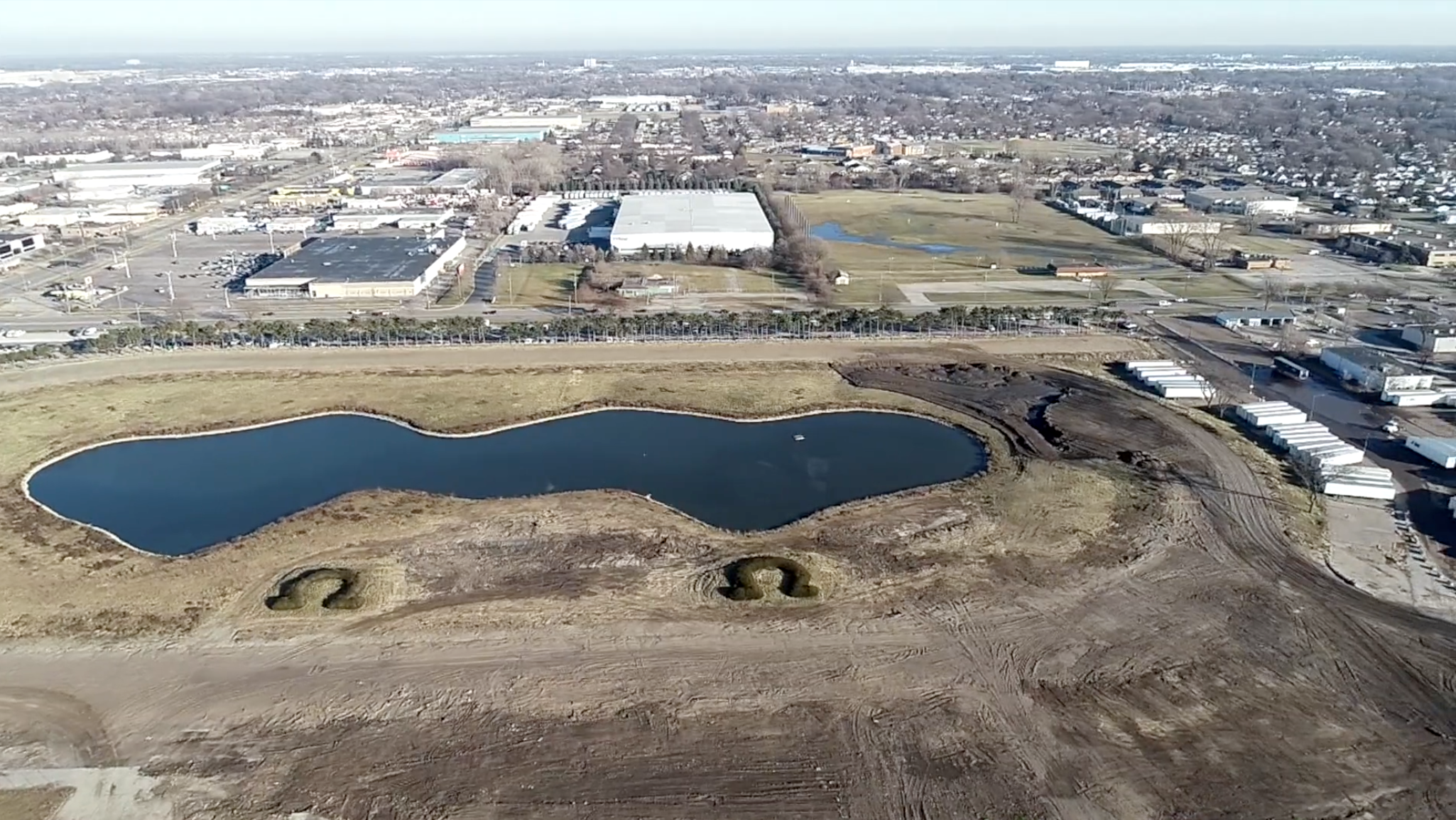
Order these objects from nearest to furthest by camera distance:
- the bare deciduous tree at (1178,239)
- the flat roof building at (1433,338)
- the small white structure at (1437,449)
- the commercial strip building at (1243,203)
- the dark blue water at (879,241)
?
the small white structure at (1437,449) → the flat roof building at (1433,338) → the bare deciduous tree at (1178,239) → the dark blue water at (879,241) → the commercial strip building at (1243,203)

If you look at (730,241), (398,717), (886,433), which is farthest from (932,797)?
(730,241)

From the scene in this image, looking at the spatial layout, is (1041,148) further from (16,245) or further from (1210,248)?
(16,245)

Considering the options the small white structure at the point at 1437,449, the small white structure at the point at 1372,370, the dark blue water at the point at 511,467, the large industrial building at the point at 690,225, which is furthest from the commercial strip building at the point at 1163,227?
the dark blue water at the point at 511,467

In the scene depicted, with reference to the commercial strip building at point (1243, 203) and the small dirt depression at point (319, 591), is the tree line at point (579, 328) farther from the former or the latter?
the commercial strip building at point (1243, 203)

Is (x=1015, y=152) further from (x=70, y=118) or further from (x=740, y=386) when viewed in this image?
(x=70, y=118)

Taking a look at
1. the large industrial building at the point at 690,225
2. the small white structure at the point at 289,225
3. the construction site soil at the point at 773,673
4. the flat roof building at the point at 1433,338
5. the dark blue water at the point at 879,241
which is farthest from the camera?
the small white structure at the point at 289,225

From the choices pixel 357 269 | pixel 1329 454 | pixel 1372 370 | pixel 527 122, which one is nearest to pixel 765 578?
pixel 1329 454
